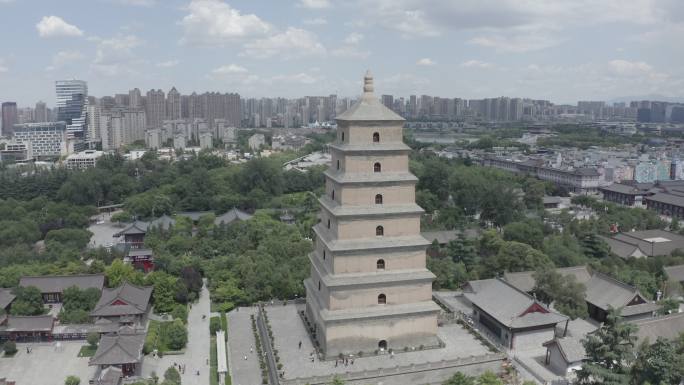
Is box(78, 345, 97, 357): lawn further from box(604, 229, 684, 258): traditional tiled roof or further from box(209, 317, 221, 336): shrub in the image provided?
box(604, 229, 684, 258): traditional tiled roof

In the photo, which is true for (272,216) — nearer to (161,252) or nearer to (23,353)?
(161,252)

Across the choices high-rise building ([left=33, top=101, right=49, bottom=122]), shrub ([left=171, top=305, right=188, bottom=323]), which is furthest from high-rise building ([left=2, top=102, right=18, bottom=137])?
shrub ([left=171, top=305, right=188, bottom=323])

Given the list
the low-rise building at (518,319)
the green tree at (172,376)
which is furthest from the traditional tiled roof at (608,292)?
the green tree at (172,376)

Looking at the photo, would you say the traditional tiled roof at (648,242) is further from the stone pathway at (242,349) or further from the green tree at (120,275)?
the green tree at (120,275)

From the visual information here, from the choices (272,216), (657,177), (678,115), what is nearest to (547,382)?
(272,216)

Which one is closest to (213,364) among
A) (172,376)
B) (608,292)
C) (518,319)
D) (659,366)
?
(172,376)

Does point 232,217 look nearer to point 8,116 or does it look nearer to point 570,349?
point 570,349
